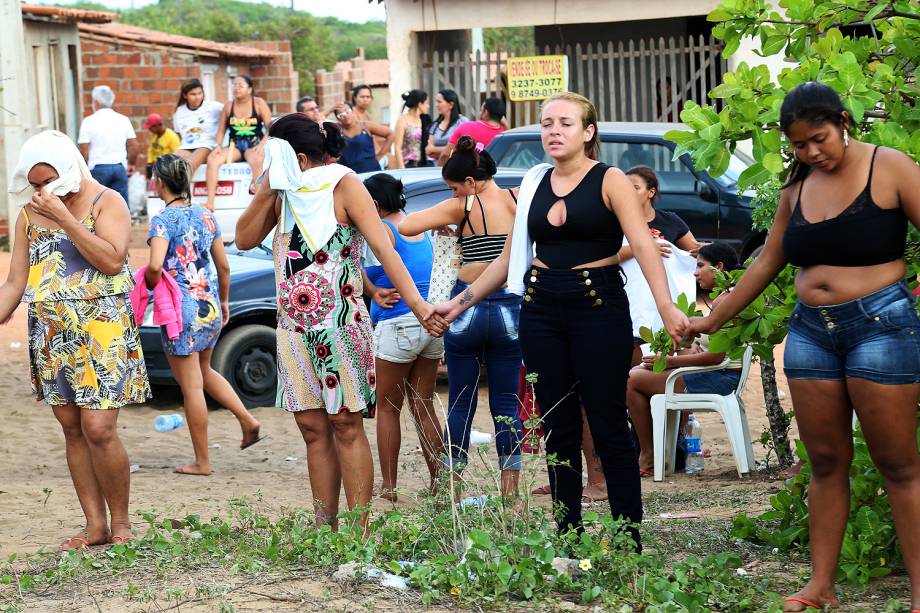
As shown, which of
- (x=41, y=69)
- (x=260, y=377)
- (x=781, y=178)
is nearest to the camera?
(x=781, y=178)

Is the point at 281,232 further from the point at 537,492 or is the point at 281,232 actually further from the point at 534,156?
the point at 534,156

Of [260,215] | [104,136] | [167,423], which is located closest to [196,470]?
[167,423]

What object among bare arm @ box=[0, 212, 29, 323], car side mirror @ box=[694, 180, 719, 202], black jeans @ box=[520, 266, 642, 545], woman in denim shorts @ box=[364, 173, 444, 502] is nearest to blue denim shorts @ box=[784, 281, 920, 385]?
black jeans @ box=[520, 266, 642, 545]

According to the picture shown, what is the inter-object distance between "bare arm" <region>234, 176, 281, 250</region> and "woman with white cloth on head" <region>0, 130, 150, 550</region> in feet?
2.19

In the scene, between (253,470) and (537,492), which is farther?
(253,470)

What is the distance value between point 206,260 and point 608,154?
5.77 metres

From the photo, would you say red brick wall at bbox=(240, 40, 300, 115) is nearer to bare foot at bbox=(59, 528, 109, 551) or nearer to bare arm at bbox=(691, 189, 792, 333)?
bare foot at bbox=(59, 528, 109, 551)

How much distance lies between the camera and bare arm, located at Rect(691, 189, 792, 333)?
4.43 m

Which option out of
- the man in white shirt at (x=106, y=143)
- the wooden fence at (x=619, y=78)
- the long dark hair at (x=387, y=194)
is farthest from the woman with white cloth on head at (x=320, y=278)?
the wooden fence at (x=619, y=78)

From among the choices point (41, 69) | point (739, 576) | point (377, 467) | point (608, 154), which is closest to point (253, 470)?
point (377, 467)

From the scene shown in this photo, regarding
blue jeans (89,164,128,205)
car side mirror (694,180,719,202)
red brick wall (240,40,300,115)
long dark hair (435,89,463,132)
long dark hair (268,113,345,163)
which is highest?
red brick wall (240,40,300,115)

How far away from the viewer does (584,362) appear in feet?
15.8

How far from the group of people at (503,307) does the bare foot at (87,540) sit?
12 mm

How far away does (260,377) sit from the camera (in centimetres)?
946
